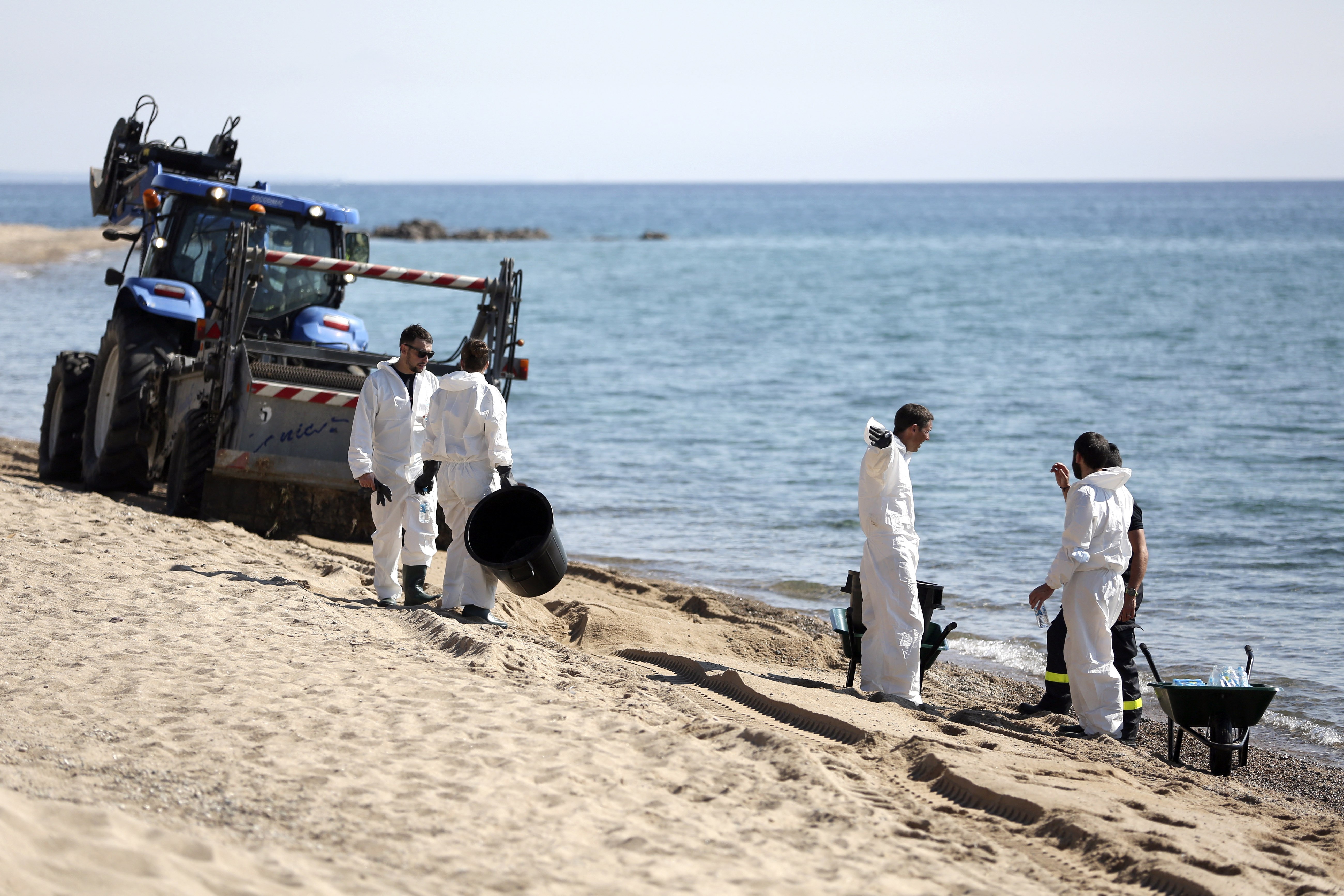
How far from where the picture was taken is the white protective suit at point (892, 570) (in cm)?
626

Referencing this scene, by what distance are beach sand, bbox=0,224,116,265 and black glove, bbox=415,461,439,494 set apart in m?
41.5

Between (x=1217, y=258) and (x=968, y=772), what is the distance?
199 ft

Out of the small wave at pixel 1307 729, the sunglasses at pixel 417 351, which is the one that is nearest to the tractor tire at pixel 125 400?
the sunglasses at pixel 417 351

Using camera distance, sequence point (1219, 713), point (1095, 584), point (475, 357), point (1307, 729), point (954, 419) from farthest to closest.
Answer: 1. point (954, 419)
2. point (475, 357)
3. point (1307, 729)
4. point (1095, 584)
5. point (1219, 713)

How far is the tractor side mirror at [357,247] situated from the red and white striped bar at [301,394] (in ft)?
6.83

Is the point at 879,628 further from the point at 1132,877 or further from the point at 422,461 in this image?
the point at 422,461

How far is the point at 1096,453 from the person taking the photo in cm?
621

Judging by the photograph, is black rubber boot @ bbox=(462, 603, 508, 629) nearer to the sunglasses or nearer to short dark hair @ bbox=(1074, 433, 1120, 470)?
the sunglasses

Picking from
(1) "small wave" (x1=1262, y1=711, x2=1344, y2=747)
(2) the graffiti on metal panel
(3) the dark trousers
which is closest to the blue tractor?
(2) the graffiti on metal panel

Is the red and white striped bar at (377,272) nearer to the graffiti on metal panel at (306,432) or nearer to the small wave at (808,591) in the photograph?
the graffiti on metal panel at (306,432)

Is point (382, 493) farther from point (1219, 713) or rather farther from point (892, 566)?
point (1219, 713)

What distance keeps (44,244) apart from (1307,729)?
56624 mm

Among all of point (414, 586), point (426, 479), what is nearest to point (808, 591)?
point (414, 586)

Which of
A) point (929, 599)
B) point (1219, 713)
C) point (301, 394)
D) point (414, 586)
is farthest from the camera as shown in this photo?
point (301, 394)
